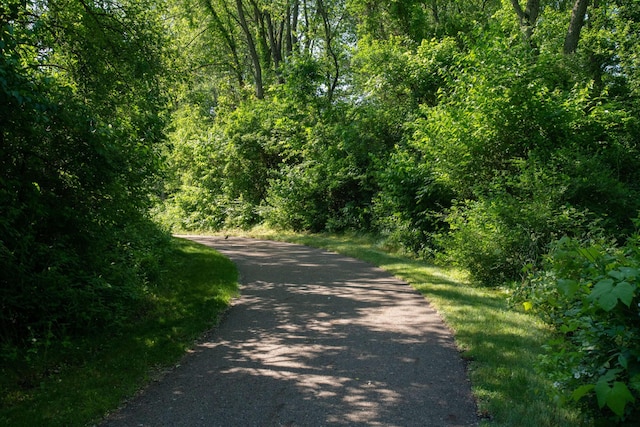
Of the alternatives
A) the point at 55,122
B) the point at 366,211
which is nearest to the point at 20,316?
the point at 55,122

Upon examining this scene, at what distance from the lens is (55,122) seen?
611cm

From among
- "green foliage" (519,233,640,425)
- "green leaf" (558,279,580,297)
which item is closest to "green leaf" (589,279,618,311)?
"green foliage" (519,233,640,425)

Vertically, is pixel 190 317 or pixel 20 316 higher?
pixel 20 316

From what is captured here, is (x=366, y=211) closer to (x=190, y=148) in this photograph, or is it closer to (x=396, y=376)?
(x=396, y=376)

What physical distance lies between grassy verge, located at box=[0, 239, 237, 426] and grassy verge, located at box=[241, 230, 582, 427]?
147 inches

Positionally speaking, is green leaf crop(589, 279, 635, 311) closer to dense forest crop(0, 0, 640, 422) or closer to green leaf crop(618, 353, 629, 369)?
dense forest crop(0, 0, 640, 422)

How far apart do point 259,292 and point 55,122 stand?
208 inches

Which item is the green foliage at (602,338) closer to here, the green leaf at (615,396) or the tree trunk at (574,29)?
the green leaf at (615,396)

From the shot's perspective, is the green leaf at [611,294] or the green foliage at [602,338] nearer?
the green leaf at [611,294]

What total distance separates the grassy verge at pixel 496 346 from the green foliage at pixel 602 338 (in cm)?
38

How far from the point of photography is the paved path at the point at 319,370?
4504mm

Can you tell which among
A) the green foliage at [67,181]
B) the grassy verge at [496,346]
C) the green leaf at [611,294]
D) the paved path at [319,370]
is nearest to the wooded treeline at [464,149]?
the green leaf at [611,294]

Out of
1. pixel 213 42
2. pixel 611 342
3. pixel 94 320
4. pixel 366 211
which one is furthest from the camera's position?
pixel 213 42

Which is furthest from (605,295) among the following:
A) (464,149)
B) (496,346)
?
(464,149)
